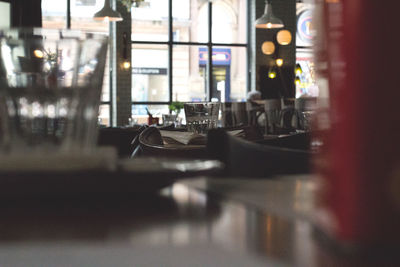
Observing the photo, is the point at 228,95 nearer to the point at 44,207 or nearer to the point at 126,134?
the point at 126,134

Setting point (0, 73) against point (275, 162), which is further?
point (275, 162)

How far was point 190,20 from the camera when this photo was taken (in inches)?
499

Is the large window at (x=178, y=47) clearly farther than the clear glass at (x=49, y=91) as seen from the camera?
Yes

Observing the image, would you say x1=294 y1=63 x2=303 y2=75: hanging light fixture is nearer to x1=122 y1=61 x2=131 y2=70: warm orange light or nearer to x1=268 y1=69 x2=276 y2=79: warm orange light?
x1=268 y1=69 x2=276 y2=79: warm orange light

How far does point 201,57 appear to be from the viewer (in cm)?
1277

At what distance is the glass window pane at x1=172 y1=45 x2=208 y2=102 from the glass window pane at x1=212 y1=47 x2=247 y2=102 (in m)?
0.29

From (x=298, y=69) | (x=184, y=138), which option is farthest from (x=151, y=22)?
(x=184, y=138)

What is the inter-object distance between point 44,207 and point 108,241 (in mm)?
155

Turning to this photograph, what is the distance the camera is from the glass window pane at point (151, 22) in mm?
12195

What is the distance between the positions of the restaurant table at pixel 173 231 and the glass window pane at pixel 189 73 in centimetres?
1197

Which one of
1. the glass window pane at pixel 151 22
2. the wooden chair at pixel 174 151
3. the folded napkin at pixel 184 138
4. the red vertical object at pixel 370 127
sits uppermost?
the glass window pane at pixel 151 22

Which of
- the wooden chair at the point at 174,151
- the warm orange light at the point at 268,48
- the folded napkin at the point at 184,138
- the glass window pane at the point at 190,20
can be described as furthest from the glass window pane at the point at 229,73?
the wooden chair at the point at 174,151

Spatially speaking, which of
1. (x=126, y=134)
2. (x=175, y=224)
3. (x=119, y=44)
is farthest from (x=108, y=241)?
(x=119, y=44)

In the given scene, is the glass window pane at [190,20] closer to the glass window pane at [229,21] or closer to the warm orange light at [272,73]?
the glass window pane at [229,21]
